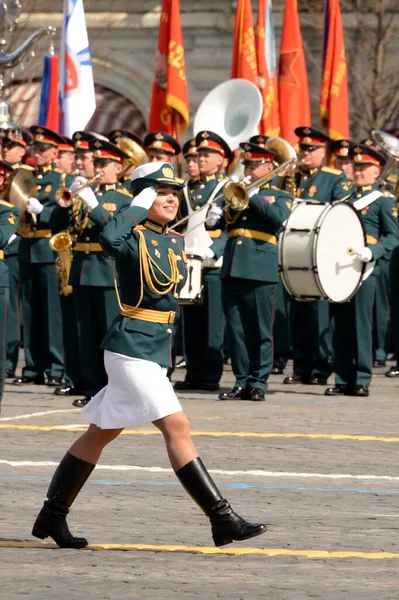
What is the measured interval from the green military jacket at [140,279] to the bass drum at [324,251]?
6.03 metres

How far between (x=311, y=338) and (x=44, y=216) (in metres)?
2.55

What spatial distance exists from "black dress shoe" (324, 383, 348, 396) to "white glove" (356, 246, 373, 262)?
1.08 m

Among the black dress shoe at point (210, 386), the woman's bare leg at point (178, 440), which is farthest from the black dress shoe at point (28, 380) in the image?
the woman's bare leg at point (178, 440)

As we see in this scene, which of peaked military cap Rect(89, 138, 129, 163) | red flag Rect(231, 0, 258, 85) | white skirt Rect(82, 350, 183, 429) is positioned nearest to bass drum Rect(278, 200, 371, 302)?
peaked military cap Rect(89, 138, 129, 163)

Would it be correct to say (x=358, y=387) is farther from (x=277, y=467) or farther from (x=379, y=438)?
(x=277, y=467)

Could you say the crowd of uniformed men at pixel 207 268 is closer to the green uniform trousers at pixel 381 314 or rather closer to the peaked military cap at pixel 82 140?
the peaked military cap at pixel 82 140

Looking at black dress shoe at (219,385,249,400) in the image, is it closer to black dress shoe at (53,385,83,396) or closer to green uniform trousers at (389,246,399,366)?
black dress shoe at (53,385,83,396)

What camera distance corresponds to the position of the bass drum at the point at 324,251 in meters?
13.9

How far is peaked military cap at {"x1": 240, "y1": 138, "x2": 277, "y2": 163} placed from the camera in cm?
1354

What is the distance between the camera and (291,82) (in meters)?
21.8

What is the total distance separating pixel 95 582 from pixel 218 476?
2824mm

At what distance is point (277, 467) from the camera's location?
9.82 metres

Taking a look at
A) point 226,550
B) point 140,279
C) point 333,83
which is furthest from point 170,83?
point 226,550

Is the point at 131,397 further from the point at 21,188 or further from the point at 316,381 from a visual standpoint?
the point at 316,381
